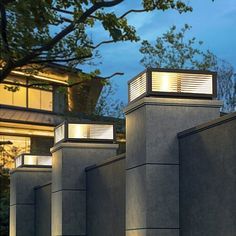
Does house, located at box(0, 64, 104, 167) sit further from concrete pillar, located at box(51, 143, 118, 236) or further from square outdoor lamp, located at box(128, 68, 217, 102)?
square outdoor lamp, located at box(128, 68, 217, 102)

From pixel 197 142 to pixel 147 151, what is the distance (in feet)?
2.42

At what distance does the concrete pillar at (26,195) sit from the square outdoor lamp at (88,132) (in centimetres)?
444

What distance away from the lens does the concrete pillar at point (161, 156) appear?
32.0 ft

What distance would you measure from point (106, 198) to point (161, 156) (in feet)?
11.1

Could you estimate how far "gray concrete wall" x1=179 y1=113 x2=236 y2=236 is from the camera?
838cm

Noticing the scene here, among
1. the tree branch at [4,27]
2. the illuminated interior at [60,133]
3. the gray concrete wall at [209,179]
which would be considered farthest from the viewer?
the illuminated interior at [60,133]

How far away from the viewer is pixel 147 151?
985cm

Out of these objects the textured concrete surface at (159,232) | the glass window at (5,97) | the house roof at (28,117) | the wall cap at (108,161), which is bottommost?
the textured concrete surface at (159,232)

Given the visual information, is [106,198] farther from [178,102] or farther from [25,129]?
[25,129]

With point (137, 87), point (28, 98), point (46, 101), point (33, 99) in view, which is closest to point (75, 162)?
point (137, 87)

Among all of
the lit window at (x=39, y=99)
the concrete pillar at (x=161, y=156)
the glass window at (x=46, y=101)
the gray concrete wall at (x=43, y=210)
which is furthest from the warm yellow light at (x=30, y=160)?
the glass window at (x=46, y=101)

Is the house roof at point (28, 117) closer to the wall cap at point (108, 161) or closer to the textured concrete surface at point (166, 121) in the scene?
the wall cap at point (108, 161)

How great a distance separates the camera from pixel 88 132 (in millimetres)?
14461

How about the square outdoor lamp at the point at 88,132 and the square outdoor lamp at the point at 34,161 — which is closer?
the square outdoor lamp at the point at 88,132
